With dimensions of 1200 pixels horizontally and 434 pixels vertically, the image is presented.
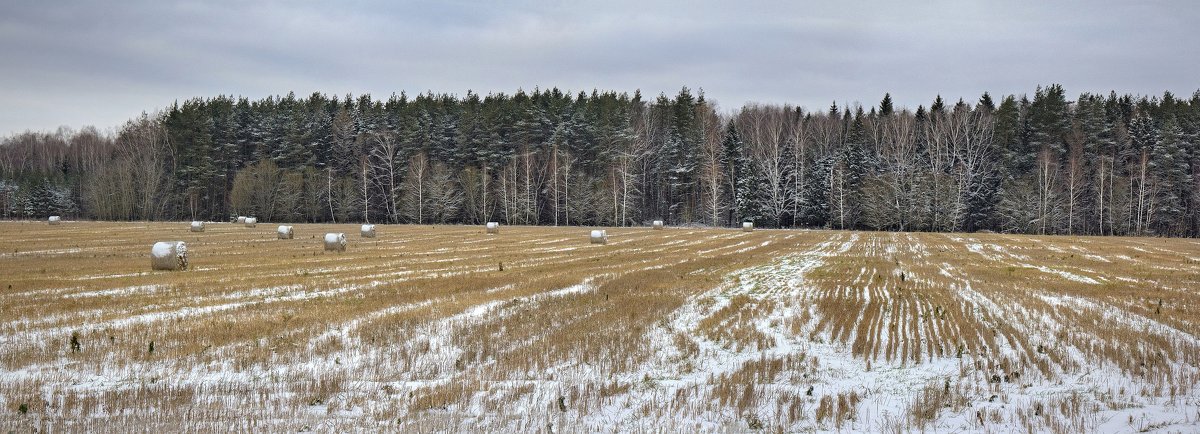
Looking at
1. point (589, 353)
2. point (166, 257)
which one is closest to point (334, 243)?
point (166, 257)

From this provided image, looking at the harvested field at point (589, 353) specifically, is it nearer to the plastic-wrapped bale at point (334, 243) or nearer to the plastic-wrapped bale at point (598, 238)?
the plastic-wrapped bale at point (334, 243)

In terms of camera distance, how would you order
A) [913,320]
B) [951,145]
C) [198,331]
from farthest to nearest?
[951,145], [913,320], [198,331]

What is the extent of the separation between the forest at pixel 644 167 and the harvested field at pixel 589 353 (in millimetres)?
60446

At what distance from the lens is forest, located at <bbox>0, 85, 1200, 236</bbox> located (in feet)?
245

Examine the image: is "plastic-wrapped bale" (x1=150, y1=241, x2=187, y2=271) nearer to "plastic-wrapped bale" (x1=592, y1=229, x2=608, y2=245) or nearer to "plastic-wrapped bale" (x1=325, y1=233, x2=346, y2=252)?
"plastic-wrapped bale" (x1=325, y1=233, x2=346, y2=252)

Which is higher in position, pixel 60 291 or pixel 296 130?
pixel 296 130

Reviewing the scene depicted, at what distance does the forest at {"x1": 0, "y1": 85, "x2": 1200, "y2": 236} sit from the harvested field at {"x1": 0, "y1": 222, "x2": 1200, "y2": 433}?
198 ft

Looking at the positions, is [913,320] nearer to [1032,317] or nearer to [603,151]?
[1032,317]

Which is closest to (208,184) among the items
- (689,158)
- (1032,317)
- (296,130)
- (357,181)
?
(296,130)

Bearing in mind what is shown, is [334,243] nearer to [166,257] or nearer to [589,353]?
[166,257]

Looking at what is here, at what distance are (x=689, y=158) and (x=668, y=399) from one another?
82.1 metres

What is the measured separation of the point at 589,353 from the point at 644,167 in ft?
268

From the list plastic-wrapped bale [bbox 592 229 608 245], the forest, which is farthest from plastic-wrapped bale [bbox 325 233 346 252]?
the forest

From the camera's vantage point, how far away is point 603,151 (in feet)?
289
